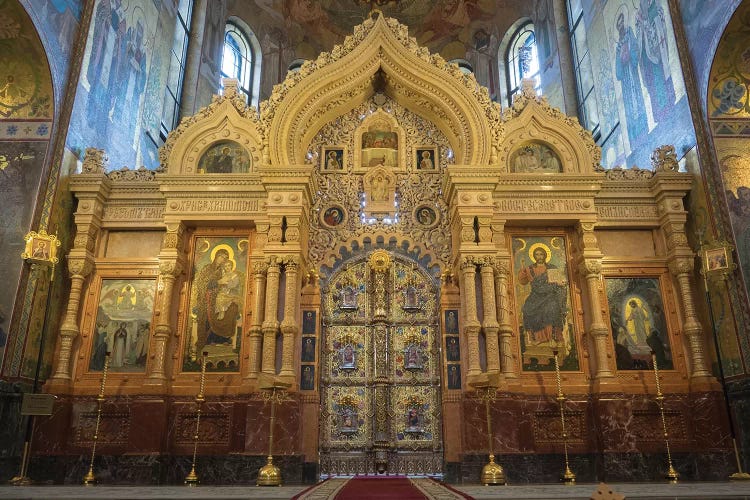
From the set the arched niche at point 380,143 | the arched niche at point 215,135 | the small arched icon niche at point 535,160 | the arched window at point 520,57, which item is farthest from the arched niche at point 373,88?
the arched window at point 520,57

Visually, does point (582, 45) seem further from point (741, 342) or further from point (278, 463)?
point (278, 463)

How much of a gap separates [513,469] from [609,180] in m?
6.09

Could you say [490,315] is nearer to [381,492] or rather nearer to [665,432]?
[665,432]

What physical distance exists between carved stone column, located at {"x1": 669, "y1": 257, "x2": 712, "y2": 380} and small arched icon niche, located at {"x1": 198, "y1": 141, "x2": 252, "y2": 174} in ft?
28.9

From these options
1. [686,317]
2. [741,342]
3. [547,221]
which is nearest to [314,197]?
[547,221]

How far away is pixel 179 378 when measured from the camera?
35.3ft

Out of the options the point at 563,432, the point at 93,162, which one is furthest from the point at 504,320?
the point at 93,162

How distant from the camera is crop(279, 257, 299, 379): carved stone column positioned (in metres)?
10.2

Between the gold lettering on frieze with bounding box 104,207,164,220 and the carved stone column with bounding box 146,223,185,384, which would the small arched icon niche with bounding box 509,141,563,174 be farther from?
the gold lettering on frieze with bounding box 104,207,164,220

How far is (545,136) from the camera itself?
39.9ft

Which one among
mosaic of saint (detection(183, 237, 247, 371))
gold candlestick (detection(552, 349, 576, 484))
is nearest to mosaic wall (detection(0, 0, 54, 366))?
mosaic of saint (detection(183, 237, 247, 371))

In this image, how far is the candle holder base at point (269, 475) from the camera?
8984 mm

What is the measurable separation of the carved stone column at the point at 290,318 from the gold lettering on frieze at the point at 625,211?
20.5 ft

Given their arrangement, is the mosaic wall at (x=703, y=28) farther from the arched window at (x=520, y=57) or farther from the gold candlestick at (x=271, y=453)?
the gold candlestick at (x=271, y=453)
